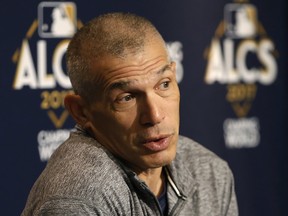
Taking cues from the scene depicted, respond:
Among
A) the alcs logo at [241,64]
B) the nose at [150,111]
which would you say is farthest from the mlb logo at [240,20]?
the nose at [150,111]

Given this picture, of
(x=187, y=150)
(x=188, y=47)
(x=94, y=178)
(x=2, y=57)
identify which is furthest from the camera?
(x=188, y=47)

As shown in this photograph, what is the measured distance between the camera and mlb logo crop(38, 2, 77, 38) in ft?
6.60

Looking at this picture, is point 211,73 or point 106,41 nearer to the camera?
point 106,41

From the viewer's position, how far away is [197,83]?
242 centimetres

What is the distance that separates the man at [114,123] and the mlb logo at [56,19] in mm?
655

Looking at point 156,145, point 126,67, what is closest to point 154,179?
point 156,145

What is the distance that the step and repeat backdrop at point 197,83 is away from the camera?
6.42 feet

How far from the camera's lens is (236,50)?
8.31 feet

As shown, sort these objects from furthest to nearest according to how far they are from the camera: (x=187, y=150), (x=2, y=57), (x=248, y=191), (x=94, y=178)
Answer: (x=248, y=191), (x=2, y=57), (x=187, y=150), (x=94, y=178)

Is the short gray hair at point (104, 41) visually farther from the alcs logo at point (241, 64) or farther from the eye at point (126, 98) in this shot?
the alcs logo at point (241, 64)

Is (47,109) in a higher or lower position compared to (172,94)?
lower

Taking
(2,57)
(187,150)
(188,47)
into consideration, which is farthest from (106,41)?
(188,47)

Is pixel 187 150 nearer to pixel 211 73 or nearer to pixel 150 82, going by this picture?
pixel 150 82

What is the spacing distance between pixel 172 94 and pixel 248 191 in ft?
4.42
